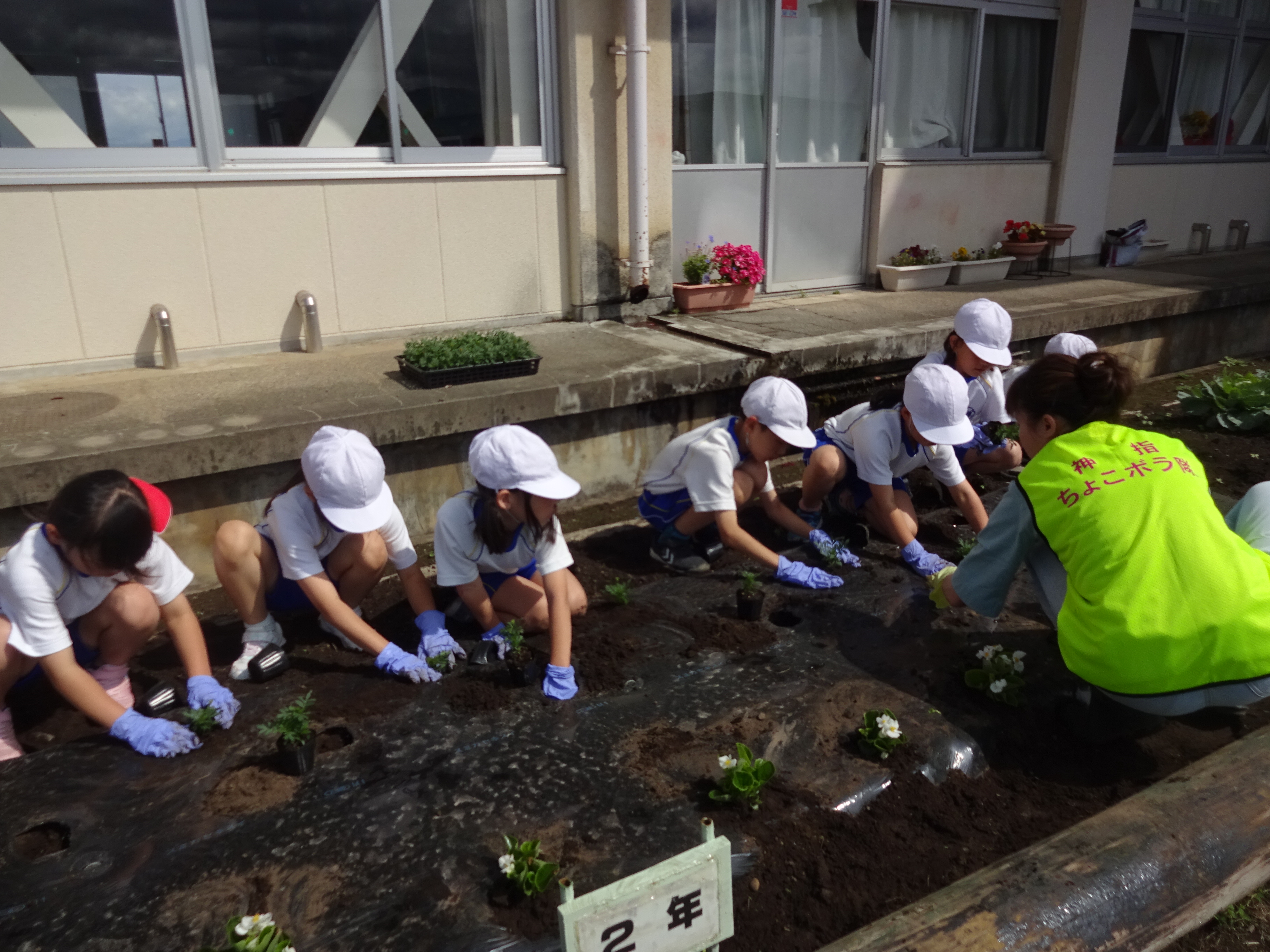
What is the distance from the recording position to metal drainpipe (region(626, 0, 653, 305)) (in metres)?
5.61

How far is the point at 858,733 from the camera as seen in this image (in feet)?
9.11

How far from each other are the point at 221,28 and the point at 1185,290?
22.6 feet

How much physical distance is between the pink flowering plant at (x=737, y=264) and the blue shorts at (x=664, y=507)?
2763mm

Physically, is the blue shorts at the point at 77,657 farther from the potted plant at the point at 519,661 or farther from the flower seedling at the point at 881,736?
the flower seedling at the point at 881,736

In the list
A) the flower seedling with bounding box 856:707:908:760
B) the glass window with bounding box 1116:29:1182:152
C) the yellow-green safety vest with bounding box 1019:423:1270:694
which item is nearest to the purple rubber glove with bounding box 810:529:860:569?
the flower seedling with bounding box 856:707:908:760

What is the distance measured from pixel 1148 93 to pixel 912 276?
4.19 metres

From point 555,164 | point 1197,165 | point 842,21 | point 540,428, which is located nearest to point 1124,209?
point 1197,165

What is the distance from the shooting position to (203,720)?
2785 mm

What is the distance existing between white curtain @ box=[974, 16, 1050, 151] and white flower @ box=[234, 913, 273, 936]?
829 cm

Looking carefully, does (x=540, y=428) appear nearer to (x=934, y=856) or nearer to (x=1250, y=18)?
(x=934, y=856)

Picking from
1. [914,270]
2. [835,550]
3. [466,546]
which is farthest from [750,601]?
[914,270]

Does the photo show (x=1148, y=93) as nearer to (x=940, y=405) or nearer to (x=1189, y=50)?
(x=1189, y=50)

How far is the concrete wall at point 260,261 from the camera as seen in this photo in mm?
4605

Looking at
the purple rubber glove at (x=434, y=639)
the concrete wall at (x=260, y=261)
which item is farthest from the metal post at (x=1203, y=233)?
the purple rubber glove at (x=434, y=639)
